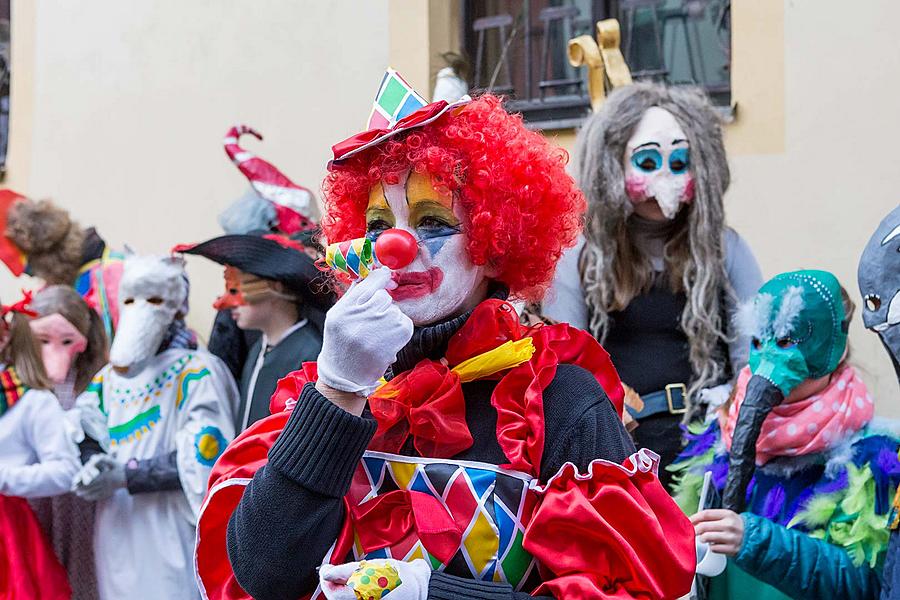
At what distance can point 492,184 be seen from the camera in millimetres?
2105

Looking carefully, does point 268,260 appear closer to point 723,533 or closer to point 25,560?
point 25,560

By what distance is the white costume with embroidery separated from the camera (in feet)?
14.1

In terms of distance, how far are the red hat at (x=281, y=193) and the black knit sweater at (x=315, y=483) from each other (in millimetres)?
3262

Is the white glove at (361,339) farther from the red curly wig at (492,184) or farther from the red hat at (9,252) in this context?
the red hat at (9,252)

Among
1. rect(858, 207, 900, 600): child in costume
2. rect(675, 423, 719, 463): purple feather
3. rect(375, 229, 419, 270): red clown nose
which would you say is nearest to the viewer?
rect(375, 229, 419, 270): red clown nose

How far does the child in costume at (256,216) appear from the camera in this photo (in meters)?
5.10

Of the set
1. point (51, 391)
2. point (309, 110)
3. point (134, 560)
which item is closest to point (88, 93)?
point (309, 110)

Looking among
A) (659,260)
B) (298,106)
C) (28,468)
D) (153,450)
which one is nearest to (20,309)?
(28,468)

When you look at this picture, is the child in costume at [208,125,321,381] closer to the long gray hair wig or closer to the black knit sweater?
the long gray hair wig

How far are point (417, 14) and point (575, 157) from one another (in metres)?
2.47

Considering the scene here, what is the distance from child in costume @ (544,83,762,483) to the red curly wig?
1214 mm

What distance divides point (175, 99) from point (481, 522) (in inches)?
217

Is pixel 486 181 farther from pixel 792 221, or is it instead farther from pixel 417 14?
pixel 417 14

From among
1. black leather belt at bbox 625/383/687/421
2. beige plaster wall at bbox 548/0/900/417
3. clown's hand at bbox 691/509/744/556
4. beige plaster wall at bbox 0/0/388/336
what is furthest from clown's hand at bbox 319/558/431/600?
beige plaster wall at bbox 0/0/388/336
